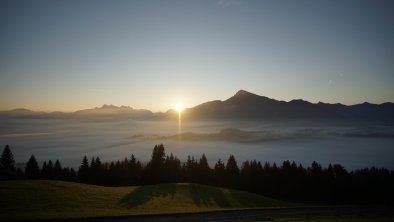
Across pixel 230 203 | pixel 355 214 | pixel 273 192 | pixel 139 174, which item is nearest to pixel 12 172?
pixel 139 174

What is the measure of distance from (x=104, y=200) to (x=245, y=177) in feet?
211

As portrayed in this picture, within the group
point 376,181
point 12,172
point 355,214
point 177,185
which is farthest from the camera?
point 376,181

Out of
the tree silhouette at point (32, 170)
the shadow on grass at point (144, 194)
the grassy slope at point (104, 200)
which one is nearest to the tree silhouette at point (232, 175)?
the grassy slope at point (104, 200)

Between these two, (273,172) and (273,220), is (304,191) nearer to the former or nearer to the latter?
(273,172)

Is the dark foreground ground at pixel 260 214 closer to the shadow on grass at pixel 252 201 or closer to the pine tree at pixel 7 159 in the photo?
the shadow on grass at pixel 252 201

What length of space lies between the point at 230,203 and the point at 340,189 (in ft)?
182

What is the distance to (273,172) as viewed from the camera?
11500cm

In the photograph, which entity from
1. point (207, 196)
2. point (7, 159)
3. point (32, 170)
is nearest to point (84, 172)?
point (32, 170)

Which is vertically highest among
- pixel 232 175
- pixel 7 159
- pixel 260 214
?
pixel 7 159

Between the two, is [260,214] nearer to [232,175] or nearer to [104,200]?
[104,200]

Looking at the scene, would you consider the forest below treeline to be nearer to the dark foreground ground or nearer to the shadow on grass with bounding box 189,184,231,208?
the shadow on grass with bounding box 189,184,231,208

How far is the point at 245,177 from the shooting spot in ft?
373

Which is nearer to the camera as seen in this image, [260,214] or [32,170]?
[260,214]

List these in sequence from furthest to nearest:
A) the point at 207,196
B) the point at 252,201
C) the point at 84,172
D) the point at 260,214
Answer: the point at 84,172, the point at 252,201, the point at 207,196, the point at 260,214
